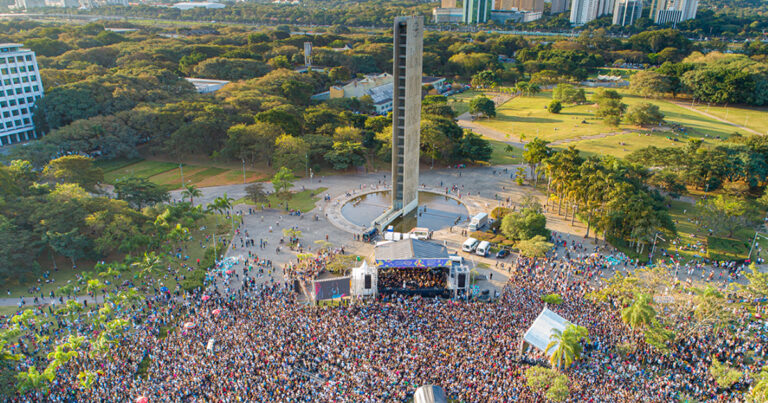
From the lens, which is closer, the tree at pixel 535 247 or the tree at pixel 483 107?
the tree at pixel 535 247

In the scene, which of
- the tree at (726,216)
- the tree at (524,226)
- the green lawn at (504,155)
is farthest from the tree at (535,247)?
the green lawn at (504,155)

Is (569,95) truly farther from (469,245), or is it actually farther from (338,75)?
(469,245)

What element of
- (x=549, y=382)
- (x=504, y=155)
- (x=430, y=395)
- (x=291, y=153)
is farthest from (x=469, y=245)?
(x=504, y=155)

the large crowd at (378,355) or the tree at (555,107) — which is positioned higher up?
the tree at (555,107)

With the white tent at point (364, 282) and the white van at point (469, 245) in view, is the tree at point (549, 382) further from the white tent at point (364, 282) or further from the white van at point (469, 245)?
the white van at point (469, 245)

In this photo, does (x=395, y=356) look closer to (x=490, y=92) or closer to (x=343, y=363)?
(x=343, y=363)

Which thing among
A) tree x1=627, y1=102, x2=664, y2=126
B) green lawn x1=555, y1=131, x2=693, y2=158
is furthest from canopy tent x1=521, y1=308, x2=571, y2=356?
tree x1=627, y1=102, x2=664, y2=126
